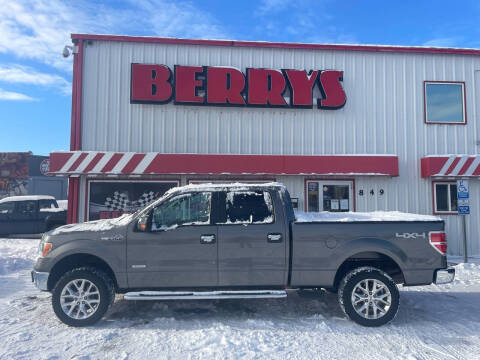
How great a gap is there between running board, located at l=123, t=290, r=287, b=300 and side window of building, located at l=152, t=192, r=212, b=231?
93 centimetres

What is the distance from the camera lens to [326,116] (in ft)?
36.4

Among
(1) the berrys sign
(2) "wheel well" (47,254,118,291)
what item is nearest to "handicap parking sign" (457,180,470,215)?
(1) the berrys sign

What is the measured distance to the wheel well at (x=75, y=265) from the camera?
491 cm

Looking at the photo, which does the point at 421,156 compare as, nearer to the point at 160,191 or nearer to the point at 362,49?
the point at 362,49

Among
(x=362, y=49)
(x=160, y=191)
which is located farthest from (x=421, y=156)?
(x=160, y=191)

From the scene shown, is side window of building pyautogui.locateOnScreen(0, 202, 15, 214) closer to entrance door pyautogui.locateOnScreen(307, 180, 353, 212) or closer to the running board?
the running board

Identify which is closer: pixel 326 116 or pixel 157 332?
pixel 157 332

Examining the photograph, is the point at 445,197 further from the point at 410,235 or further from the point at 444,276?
the point at 410,235

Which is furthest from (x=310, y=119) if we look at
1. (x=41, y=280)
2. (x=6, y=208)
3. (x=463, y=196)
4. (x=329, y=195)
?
(x=6, y=208)

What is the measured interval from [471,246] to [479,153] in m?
3.12

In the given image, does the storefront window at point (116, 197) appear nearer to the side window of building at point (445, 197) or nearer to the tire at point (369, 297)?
the tire at point (369, 297)

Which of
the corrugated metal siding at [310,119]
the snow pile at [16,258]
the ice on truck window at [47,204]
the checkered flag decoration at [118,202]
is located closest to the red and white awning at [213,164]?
the corrugated metal siding at [310,119]

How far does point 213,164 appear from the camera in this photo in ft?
33.0

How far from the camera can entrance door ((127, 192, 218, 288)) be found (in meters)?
4.84
